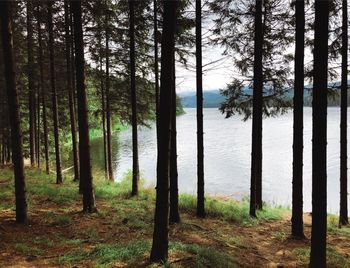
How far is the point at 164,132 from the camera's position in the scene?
5.91 m

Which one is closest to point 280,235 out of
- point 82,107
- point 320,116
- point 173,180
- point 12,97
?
point 173,180

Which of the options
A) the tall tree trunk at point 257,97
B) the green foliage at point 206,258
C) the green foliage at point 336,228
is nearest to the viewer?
the green foliage at point 206,258

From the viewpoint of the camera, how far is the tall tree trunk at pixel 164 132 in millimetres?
5781

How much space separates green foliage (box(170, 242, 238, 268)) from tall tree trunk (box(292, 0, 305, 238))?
3880mm

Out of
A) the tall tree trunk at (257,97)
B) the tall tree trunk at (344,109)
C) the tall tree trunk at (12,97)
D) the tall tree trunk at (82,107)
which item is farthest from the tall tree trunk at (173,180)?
the tall tree trunk at (344,109)

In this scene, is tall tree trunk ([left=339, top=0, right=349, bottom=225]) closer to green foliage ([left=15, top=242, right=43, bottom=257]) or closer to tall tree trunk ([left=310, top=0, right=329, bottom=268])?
tall tree trunk ([left=310, top=0, right=329, bottom=268])

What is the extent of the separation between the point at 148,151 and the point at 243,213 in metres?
29.1

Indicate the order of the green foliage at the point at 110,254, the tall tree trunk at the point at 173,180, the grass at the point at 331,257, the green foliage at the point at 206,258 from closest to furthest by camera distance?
the green foliage at the point at 110,254
the green foliage at the point at 206,258
the grass at the point at 331,257
the tall tree trunk at the point at 173,180

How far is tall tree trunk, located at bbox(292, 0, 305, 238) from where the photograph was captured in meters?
9.43

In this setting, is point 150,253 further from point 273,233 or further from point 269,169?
point 269,169

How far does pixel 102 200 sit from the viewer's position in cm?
1270

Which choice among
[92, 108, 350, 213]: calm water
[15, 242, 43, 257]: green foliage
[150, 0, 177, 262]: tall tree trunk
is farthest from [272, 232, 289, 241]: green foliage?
[92, 108, 350, 213]: calm water

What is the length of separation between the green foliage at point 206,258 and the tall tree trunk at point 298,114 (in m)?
3.88

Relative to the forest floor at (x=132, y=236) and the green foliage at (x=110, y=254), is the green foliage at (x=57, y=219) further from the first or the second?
the green foliage at (x=110, y=254)
